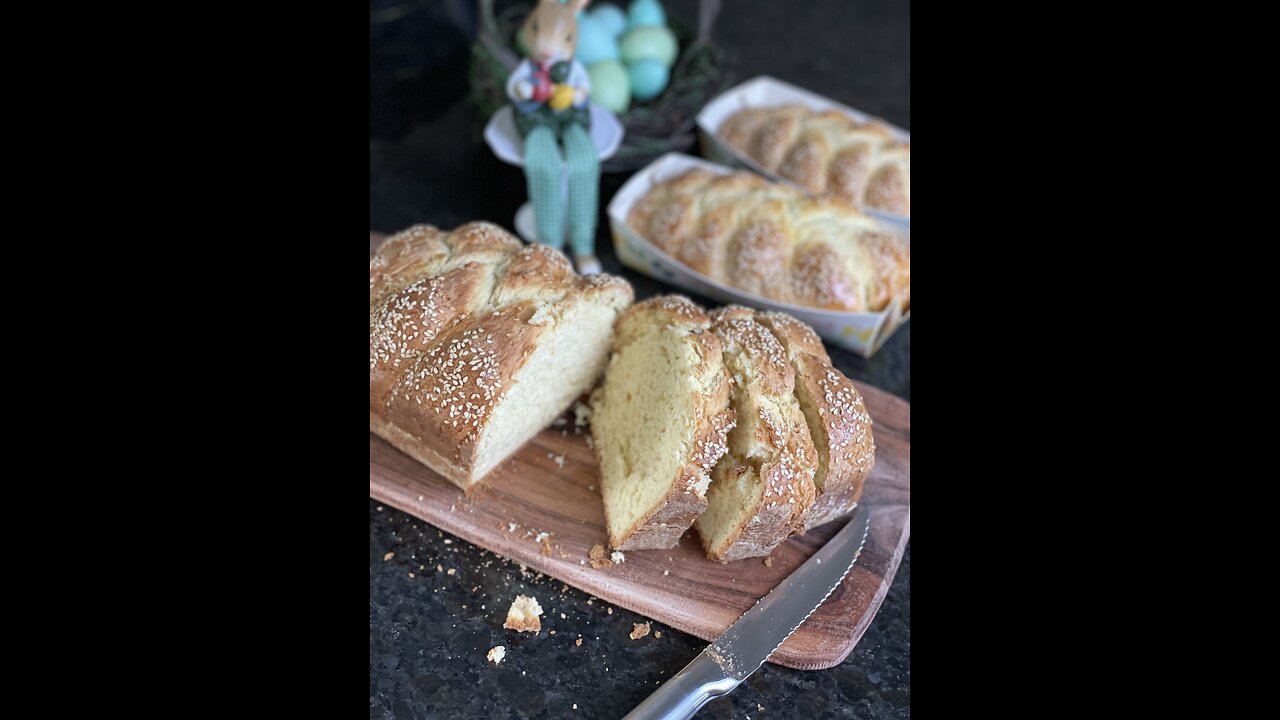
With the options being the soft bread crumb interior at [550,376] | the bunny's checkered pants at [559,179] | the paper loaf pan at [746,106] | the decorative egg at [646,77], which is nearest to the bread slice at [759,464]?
the soft bread crumb interior at [550,376]

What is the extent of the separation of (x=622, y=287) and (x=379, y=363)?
71 cm

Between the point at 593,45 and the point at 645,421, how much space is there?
1963mm

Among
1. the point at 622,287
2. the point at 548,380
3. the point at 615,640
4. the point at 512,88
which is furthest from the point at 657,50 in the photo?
the point at 615,640

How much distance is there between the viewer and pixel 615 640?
7.22 ft

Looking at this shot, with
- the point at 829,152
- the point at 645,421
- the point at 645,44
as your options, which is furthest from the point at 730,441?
the point at 645,44

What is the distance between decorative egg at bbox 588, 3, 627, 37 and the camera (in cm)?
392

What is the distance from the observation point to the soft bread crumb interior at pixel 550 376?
236 centimetres

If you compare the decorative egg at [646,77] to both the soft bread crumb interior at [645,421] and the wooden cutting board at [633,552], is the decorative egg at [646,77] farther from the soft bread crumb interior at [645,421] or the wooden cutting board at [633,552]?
the wooden cutting board at [633,552]

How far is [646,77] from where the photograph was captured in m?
3.78

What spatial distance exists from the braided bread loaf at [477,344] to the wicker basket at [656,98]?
1.16 meters

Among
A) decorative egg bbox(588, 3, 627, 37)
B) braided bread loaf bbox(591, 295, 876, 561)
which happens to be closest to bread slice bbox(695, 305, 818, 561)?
braided bread loaf bbox(591, 295, 876, 561)
